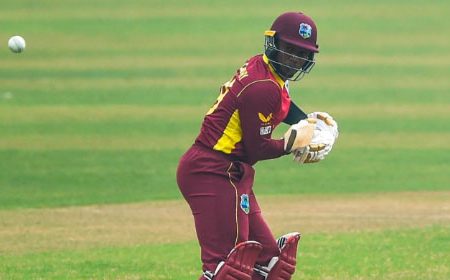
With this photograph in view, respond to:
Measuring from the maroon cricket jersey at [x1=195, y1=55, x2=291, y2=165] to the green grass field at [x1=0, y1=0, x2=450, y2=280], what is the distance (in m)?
2.61

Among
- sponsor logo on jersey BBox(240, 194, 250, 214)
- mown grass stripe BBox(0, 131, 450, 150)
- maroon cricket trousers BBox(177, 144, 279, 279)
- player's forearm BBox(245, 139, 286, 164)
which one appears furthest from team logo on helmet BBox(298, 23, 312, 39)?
mown grass stripe BBox(0, 131, 450, 150)

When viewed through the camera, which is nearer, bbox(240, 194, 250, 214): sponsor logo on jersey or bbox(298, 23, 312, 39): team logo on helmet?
bbox(298, 23, 312, 39): team logo on helmet

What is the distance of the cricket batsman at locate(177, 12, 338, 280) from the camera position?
6.79 metres

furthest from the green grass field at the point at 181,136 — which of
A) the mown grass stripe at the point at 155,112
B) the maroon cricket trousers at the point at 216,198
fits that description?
the maroon cricket trousers at the point at 216,198

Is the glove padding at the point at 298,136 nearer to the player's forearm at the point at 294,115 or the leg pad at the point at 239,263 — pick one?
the player's forearm at the point at 294,115

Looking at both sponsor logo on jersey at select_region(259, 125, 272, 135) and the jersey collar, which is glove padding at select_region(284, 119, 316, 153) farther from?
the jersey collar

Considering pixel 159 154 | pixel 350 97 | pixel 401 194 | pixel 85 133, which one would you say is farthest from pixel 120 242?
pixel 350 97

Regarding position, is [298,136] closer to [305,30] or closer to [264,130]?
[264,130]

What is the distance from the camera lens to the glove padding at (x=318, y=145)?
22.9 ft

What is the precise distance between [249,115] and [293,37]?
1.75 feet

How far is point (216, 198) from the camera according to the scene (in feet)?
22.7

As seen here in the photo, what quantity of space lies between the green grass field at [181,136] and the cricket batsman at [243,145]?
8.14 ft

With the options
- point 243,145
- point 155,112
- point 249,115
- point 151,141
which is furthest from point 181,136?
point 249,115

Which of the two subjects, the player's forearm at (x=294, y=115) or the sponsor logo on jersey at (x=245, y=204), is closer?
the sponsor logo on jersey at (x=245, y=204)
